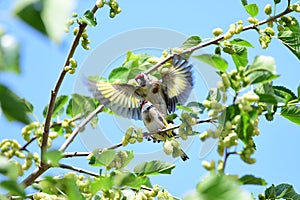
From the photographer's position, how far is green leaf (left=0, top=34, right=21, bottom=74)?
0.48 meters

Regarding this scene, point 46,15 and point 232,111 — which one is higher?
point 232,111

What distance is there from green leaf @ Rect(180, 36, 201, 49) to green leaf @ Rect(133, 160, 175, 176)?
0.39m

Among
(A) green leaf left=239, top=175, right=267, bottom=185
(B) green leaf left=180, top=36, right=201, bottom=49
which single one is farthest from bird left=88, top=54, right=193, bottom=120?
(A) green leaf left=239, top=175, right=267, bottom=185

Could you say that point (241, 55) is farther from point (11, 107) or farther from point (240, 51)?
point (11, 107)

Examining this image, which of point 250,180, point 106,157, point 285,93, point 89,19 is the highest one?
point 89,19

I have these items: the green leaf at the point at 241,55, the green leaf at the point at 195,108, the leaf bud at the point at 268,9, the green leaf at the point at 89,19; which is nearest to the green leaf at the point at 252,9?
the leaf bud at the point at 268,9

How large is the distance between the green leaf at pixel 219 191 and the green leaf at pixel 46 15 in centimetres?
31

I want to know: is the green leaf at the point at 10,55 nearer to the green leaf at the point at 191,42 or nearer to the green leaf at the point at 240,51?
the green leaf at the point at 240,51

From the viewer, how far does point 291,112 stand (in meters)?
1.44

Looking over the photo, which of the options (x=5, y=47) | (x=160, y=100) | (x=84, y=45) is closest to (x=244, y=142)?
(x=5, y=47)

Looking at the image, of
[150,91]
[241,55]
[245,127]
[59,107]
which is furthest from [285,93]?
[59,107]

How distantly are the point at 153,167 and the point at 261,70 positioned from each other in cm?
69

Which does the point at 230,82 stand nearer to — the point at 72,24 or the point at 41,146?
the point at 41,146

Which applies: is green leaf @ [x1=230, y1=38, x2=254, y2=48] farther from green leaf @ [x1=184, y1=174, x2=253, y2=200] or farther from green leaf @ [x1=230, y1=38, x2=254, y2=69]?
green leaf @ [x1=184, y1=174, x2=253, y2=200]
